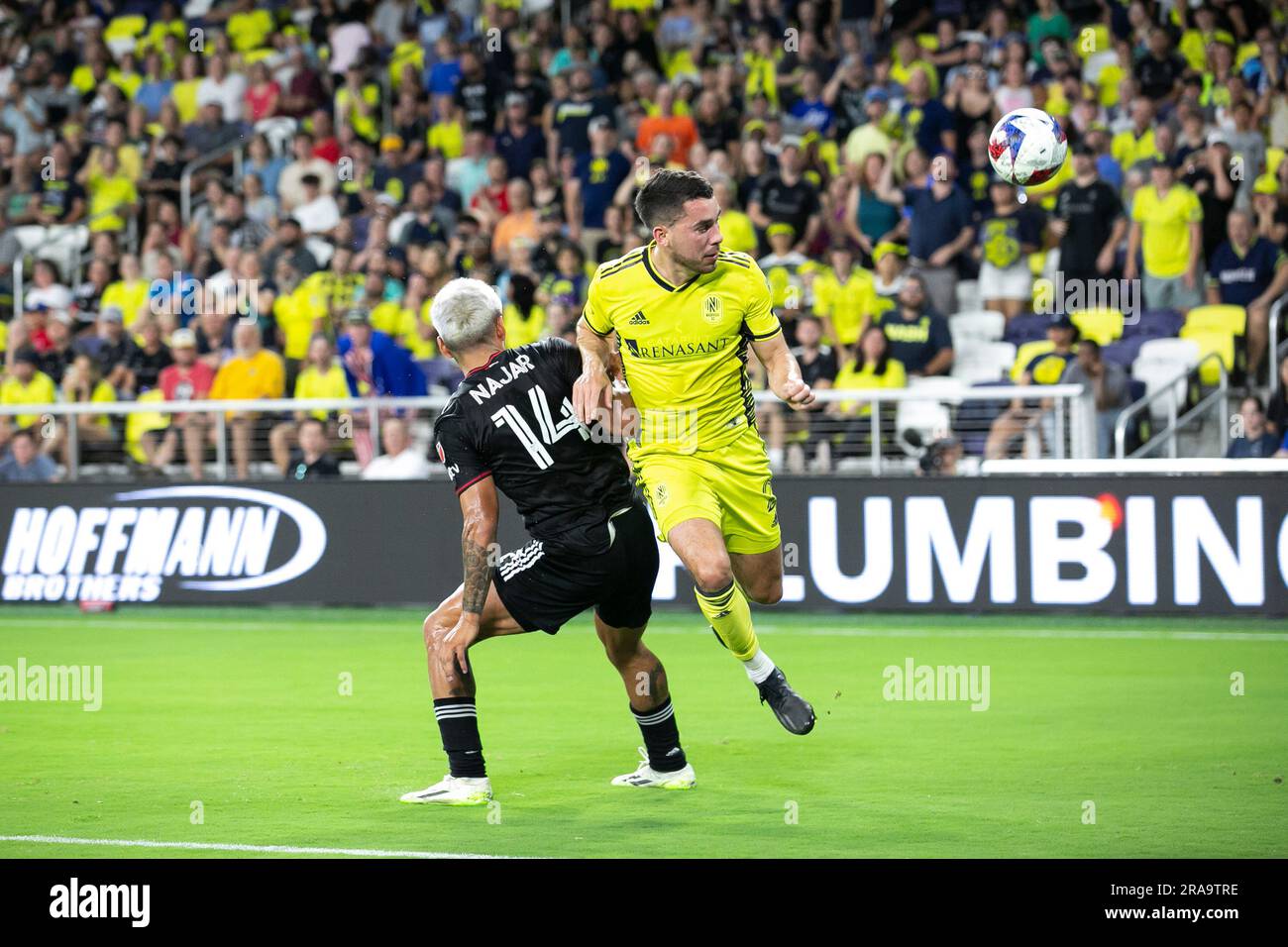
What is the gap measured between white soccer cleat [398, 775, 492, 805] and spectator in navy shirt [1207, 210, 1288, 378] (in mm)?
10380

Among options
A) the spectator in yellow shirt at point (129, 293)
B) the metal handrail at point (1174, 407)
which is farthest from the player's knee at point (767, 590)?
the spectator in yellow shirt at point (129, 293)

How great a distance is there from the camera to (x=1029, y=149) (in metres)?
10.6

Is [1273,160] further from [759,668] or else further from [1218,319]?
[759,668]

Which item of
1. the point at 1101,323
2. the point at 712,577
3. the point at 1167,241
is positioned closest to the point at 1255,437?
the point at 1101,323

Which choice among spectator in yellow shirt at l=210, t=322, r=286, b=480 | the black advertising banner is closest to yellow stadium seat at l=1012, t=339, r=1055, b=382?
the black advertising banner

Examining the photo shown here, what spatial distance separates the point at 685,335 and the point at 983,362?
30.2 ft

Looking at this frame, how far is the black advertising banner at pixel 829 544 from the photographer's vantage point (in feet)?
44.7

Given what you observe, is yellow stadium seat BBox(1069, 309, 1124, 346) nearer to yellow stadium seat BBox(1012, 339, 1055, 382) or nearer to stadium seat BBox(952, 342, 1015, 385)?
yellow stadium seat BBox(1012, 339, 1055, 382)

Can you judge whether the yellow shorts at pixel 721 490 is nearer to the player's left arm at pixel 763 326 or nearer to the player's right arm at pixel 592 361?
the player's left arm at pixel 763 326

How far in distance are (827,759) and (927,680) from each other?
265cm

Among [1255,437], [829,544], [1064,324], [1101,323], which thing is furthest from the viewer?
[1101,323]

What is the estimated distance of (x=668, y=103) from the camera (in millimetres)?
19609
